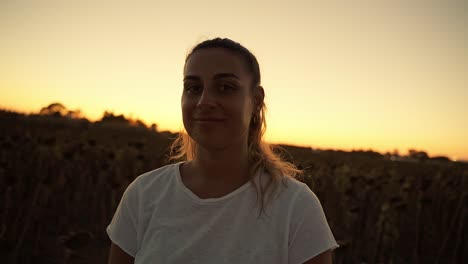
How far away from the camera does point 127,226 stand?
1885 millimetres

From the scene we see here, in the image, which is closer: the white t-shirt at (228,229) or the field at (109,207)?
the white t-shirt at (228,229)

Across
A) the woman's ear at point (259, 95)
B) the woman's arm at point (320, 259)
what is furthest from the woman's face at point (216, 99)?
the woman's arm at point (320, 259)

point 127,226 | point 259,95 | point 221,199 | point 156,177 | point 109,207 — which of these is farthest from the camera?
point 109,207

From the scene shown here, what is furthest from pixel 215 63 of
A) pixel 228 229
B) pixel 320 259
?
pixel 320 259

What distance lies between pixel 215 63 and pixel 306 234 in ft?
3.03

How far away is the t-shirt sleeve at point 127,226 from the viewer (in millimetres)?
1869

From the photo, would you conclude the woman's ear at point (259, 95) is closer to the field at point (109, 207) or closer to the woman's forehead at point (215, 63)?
the woman's forehead at point (215, 63)

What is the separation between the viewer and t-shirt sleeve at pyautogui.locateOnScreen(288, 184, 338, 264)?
159 centimetres

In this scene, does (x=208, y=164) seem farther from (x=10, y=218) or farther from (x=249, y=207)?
(x=10, y=218)

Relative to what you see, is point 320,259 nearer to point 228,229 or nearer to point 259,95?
point 228,229

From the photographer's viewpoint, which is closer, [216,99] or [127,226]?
[216,99]

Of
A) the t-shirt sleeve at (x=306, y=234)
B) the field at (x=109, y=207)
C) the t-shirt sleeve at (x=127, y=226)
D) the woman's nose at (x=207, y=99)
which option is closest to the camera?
the t-shirt sleeve at (x=306, y=234)

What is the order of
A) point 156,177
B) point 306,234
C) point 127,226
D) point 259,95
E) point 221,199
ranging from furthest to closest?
point 259,95 → point 156,177 → point 127,226 → point 221,199 → point 306,234

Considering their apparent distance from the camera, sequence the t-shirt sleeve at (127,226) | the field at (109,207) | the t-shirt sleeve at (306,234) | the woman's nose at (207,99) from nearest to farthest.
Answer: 1. the t-shirt sleeve at (306,234)
2. the woman's nose at (207,99)
3. the t-shirt sleeve at (127,226)
4. the field at (109,207)
